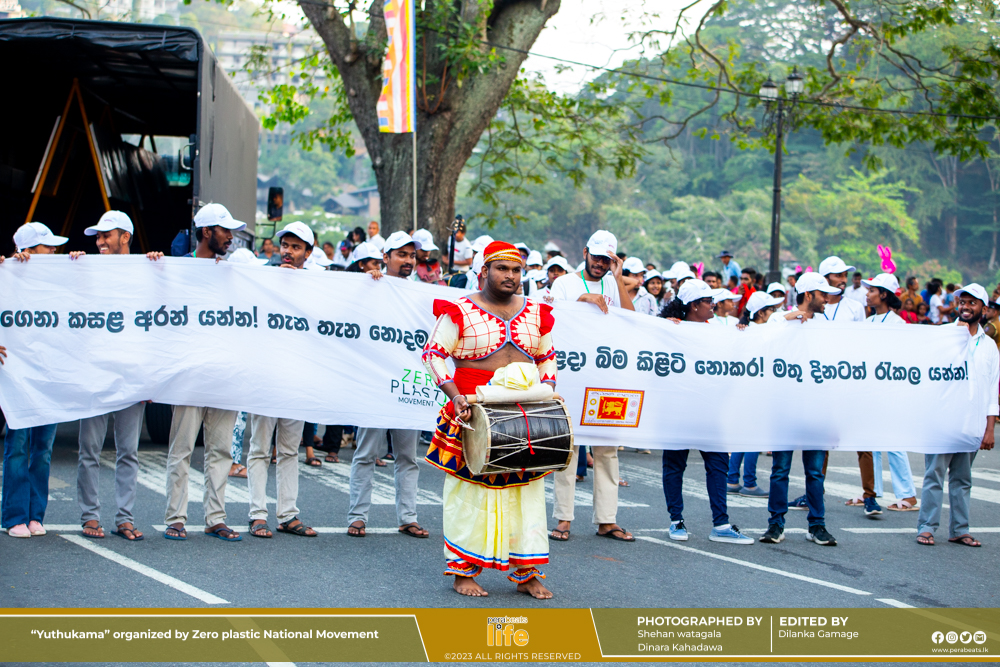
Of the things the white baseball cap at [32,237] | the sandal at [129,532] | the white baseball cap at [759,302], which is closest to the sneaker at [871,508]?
the white baseball cap at [759,302]

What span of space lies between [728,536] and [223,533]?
143 inches

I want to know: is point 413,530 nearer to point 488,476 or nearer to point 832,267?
point 488,476

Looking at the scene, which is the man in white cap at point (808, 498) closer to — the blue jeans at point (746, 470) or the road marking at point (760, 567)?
the road marking at point (760, 567)

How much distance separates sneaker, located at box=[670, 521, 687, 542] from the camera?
295 inches

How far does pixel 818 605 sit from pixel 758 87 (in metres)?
13.9

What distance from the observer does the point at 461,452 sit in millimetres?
5828

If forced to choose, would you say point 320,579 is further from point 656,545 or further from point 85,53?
point 85,53

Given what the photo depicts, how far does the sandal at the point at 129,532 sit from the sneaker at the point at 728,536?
405 cm

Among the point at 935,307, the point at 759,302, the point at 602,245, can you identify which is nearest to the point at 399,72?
the point at 759,302

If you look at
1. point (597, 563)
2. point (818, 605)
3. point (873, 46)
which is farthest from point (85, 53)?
point (873, 46)

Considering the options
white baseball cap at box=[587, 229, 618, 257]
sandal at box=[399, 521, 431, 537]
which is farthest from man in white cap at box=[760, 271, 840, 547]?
sandal at box=[399, 521, 431, 537]

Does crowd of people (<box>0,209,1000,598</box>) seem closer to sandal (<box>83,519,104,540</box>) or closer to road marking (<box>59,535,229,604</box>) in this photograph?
sandal (<box>83,519,104,540</box>)

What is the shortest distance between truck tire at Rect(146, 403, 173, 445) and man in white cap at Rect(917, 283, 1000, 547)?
23.1 feet

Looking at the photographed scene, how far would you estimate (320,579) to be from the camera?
5977 mm
